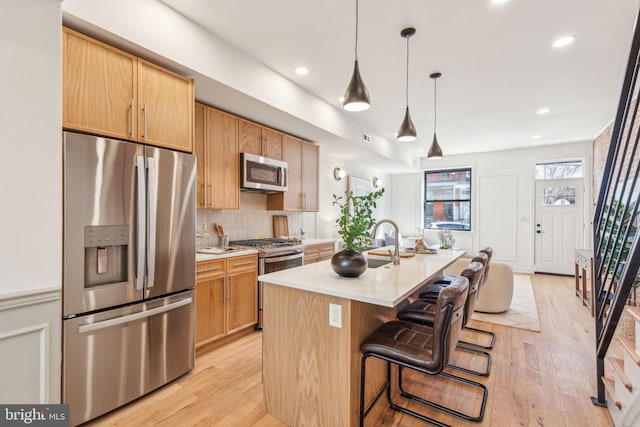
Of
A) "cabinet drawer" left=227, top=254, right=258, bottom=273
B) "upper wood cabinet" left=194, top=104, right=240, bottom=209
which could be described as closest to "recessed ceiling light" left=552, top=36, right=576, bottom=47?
"upper wood cabinet" left=194, top=104, right=240, bottom=209

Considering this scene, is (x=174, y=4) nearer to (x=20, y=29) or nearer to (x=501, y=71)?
(x=20, y=29)

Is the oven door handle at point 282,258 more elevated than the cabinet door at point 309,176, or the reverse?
the cabinet door at point 309,176

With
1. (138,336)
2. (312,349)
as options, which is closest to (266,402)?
(312,349)

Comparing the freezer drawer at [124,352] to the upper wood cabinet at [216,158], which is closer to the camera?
the freezer drawer at [124,352]

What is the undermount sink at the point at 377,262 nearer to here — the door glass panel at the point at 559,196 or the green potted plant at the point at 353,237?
the green potted plant at the point at 353,237

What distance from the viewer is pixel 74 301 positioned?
1.76 metres

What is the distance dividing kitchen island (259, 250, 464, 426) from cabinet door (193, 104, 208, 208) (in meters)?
1.46

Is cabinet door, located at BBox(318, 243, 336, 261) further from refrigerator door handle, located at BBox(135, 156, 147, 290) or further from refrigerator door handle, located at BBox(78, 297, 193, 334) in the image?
refrigerator door handle, located at BBox(135, 156, 147, 290)

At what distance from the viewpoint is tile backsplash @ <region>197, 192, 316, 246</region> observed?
340 cm

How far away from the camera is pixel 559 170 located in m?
6.34

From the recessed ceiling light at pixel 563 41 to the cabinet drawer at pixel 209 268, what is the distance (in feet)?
11.6

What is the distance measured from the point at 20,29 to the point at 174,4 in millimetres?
959

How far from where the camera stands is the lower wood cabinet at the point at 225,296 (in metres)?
2.69

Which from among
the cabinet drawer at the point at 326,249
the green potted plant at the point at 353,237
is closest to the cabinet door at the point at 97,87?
the green potted plant at the point at 353,237
